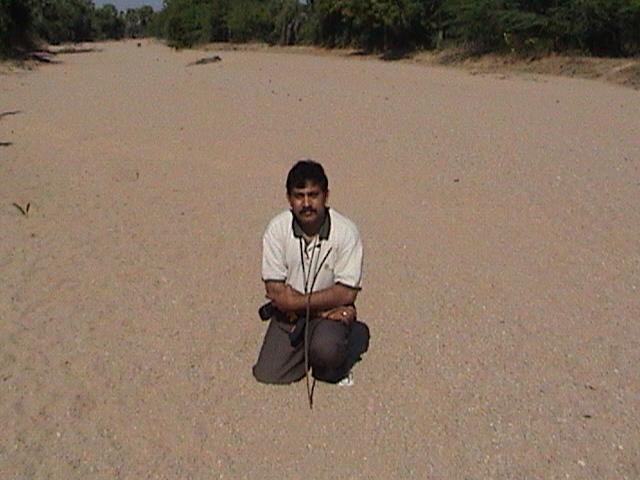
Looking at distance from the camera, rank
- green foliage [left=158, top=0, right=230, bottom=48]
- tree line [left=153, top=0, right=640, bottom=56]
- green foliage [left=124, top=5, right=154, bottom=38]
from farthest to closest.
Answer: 1. green foliage [left=124, top=5, right=154, bottom=38]
2. green foliage [left=158, top=0, right=230, bottom=48]
3. tree line [left=153, top=0, right=640, bottom=56]

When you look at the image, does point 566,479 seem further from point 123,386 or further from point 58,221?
point 58,221

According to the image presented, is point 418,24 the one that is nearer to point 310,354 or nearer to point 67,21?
point 310,354

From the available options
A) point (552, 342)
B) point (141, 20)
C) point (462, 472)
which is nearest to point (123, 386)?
point (462, 472)

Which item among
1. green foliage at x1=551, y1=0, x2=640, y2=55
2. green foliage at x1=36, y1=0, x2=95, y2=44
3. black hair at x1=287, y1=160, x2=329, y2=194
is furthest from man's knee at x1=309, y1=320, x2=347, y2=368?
green foliage at x1=36, y1=0, x2=95, y2=44

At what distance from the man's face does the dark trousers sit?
0.61 m

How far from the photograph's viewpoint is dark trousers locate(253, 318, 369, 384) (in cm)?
342

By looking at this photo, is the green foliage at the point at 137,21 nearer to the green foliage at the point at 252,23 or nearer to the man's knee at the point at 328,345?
the green foliage at the point at 252,23

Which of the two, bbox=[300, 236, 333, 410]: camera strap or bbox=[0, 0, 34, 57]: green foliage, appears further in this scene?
bbox=[0, 0, 34, 57]: green foliage

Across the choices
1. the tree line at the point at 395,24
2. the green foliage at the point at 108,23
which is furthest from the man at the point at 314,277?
the green foliage at the point at 108,23

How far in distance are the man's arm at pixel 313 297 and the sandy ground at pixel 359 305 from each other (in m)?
0.48

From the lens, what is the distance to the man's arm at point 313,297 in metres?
3.38

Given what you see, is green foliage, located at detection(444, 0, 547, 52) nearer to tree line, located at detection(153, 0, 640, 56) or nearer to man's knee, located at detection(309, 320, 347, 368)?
tree line, located at detection(153, 0, 640, 56)

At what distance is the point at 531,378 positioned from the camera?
11.9ft

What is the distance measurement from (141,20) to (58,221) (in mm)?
118024
